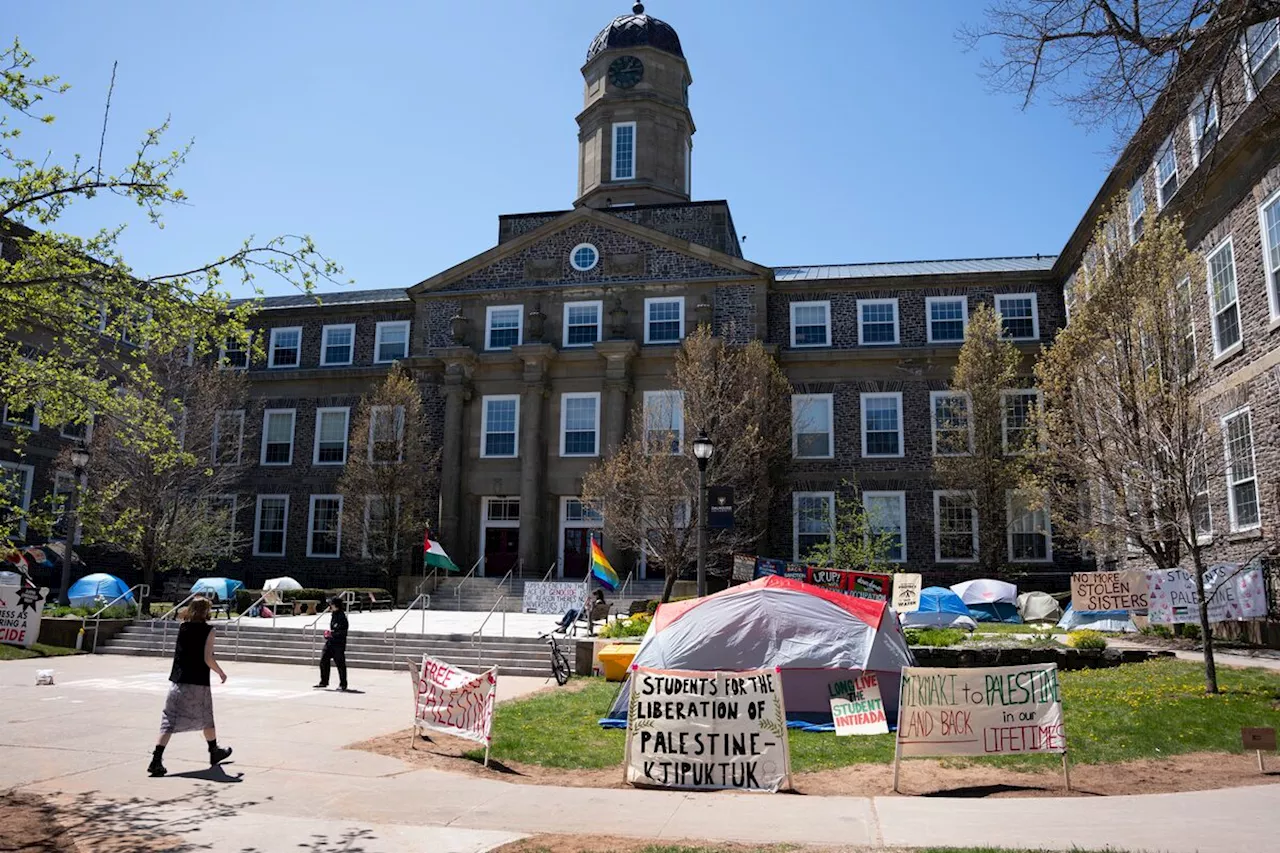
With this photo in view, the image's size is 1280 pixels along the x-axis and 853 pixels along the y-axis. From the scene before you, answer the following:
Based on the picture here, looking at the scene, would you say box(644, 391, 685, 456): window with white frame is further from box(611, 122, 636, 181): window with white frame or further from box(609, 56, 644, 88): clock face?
box(609, 56, 644, 88): clock face

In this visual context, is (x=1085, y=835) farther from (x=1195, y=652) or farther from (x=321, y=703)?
(x=1195, y=652)

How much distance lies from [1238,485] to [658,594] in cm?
1659

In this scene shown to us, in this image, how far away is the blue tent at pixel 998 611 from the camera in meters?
30.0

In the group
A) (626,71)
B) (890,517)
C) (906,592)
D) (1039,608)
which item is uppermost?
(626,71)

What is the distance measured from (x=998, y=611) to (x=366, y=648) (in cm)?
1867

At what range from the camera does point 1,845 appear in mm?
7066

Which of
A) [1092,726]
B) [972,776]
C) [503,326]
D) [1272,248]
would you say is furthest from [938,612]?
[503,326]

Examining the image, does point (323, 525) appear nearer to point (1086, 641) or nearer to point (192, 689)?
point (1086, 641)

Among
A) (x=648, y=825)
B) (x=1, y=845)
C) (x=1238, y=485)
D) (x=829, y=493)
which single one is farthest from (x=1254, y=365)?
(x=1, y=845)

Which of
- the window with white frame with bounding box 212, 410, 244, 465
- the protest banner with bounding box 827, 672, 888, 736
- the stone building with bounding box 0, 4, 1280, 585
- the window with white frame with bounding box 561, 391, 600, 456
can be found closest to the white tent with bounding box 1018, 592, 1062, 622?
the stone building with bounding box 0, 4, 1280, 585

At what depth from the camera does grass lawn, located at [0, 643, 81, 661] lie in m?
21.7

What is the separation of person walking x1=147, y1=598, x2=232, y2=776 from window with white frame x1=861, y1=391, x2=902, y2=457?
27770 millimetres

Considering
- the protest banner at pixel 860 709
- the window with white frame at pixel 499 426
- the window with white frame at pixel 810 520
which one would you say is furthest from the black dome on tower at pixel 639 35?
the protest banner at pixel 860 709

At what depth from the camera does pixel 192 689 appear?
10086mm
